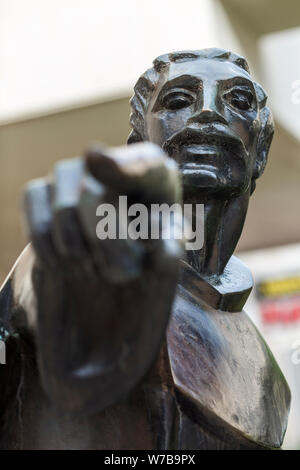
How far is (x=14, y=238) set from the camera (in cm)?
562

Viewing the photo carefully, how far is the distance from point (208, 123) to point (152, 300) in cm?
58

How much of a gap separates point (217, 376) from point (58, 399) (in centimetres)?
41

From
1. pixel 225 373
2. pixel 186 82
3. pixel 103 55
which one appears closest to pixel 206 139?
pixel 186 82

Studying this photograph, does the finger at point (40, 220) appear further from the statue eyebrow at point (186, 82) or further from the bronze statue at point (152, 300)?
the statue eyebrow at point (186, 82)

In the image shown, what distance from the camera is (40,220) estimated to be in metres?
0.75

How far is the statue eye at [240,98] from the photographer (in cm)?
133

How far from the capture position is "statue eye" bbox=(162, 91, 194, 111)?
1.32 metres

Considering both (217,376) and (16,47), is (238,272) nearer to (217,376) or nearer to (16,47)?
(217,376)

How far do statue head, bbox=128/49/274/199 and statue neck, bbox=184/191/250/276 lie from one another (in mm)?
35

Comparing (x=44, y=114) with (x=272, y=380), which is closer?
(x=272, y=380)

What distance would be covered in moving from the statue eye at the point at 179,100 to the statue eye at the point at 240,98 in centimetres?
7

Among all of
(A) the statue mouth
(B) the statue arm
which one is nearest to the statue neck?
(A) the statue mouth

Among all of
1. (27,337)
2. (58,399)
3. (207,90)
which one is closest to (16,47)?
(207,90)

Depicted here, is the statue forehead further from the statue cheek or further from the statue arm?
the statue arm
